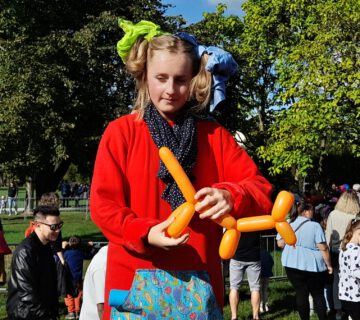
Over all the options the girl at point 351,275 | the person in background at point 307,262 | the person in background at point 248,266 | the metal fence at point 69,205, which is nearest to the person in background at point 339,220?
the person in background at point 307,262

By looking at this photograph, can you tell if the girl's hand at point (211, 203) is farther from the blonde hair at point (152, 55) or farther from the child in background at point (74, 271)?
the child in background at point (74, 271)

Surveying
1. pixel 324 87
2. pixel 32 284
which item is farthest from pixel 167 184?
pixel 324 87

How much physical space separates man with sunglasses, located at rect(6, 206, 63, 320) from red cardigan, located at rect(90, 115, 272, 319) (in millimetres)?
2851

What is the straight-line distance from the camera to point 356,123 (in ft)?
58.1

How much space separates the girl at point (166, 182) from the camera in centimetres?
179

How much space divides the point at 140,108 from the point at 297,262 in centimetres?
553

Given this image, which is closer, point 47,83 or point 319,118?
point 47,83

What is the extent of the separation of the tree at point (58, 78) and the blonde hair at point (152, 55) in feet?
40.0

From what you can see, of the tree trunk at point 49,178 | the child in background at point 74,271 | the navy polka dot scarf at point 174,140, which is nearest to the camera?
the navy polka dot scarf at point 174,140

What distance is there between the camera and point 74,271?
765 centimetres

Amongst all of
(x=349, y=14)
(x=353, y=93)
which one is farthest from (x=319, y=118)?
(x=349, y=14)

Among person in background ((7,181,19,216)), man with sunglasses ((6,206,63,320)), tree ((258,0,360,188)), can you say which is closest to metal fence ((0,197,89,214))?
person in background ((7,181,19,216))

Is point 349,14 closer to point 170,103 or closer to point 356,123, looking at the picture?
point 356,123

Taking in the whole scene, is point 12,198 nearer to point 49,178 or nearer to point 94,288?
point 49,178
